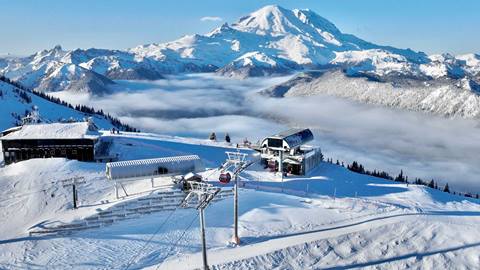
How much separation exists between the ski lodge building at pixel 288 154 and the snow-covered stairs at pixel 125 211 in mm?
20815

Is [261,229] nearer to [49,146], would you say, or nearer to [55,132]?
[49,146]

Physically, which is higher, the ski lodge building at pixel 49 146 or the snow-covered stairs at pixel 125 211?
the ski lodge building at pixel 49 146

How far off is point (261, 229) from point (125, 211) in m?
17.1

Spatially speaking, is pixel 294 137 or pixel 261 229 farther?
pixel 294 137

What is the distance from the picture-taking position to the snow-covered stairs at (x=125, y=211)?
5772cm

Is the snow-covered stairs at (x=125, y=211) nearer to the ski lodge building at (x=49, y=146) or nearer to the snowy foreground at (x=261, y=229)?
the snowy foreground at (x=261, y=229)

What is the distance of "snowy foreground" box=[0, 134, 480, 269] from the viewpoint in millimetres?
52125

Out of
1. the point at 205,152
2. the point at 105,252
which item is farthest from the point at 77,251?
the point at 205,152

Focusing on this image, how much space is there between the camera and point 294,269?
51.7m

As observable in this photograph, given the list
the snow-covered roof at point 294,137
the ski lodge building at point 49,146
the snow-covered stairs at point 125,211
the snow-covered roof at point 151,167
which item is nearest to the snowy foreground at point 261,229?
the snow-covered stairs at point 125,211

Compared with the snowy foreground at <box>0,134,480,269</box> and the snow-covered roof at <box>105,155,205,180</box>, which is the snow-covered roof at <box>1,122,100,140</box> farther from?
the snow-covered roof at <box>105,155,205,180</box>

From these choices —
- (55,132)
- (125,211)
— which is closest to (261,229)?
(125,211)

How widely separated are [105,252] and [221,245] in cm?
1246

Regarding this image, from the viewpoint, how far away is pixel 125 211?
61406 millimetres
